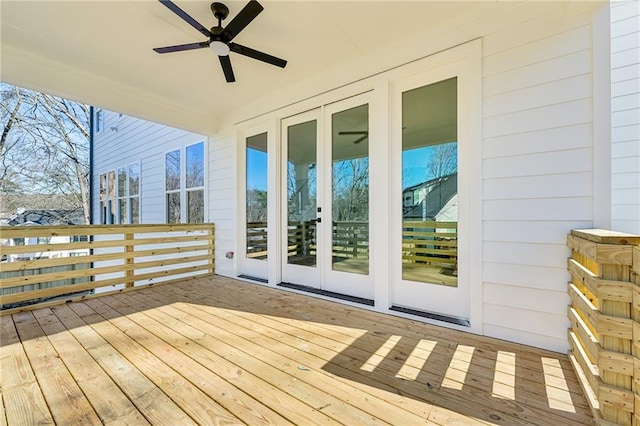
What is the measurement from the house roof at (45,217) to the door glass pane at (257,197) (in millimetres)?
Result: 8458

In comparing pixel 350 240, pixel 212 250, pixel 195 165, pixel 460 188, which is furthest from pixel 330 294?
pixel 195 165

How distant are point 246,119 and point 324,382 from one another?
12.4 ft

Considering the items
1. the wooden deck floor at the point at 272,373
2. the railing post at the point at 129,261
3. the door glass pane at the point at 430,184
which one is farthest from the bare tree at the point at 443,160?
the railing post at the point at 129,261

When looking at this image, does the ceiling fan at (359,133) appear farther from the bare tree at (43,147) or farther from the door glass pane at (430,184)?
the bare tree at (43,147)

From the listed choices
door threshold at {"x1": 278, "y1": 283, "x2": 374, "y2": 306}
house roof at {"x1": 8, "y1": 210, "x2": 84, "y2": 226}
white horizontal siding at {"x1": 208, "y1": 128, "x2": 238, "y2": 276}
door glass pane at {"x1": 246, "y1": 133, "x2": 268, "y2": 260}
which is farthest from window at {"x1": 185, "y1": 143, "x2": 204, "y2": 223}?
house roof at {"x1": 8, "y1": 210, "x2": 84, "y2": 226}

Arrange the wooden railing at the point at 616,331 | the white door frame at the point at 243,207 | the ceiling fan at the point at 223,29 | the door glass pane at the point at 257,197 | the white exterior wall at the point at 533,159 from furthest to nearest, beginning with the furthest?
the white door frame at the point at 243,207, the door glass pane at the point at 257,197, the ceiling fan at the point at 223,29, the white exterior wall at the point at 533,159, the wooden railing at the point at 616,331

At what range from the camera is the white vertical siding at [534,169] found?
6.21 feet

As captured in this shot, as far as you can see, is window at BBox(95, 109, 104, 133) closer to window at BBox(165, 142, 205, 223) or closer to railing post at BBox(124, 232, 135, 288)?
window at BBox(165, 142, 205, 223)

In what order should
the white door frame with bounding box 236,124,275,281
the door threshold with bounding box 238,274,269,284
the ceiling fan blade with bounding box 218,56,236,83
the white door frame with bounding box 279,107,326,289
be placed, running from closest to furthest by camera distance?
1. the ceiling fan blade with bounding box 218,56,236,83
2. the white door frame with bounding box 279,107,326,289
3. the door threshold with bounding box 238,274,269,284
4. the white door frame with bounding box 236,124,275,281

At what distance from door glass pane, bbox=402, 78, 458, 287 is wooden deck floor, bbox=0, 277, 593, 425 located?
58 centimetres

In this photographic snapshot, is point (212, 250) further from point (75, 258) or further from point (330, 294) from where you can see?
point (330, 294)

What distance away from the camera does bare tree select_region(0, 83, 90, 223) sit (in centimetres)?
760

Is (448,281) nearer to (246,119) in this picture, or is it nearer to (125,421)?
(125,421)

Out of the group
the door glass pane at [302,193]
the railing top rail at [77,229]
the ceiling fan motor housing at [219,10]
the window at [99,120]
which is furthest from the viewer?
the window at [99,120]
